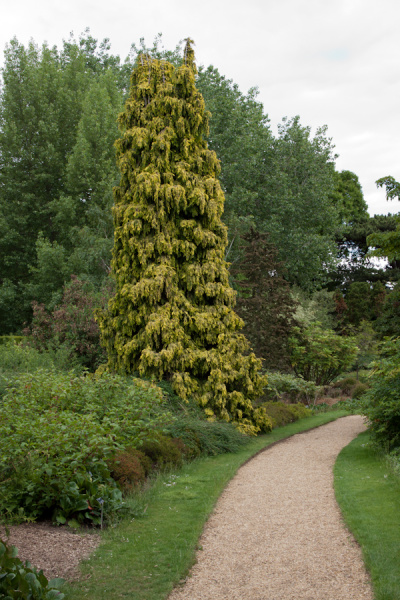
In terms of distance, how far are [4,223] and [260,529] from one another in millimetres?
21999

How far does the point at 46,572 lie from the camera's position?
14.4 feet

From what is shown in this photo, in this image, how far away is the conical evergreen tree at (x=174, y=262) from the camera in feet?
37.0

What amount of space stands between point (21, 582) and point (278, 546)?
2.70 meters

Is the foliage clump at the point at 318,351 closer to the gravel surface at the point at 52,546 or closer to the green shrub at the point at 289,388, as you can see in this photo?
the green shrub at the point at 289,388

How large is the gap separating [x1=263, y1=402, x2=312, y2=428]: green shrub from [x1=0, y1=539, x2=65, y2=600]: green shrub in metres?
10.4

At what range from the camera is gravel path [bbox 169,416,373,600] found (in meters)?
4.32

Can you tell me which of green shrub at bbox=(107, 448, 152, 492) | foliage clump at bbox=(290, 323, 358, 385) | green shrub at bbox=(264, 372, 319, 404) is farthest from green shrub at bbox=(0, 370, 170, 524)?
foliage clump at bbox=(290, 323, 358, 385)

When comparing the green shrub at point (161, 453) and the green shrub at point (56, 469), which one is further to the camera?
the green shrub at point (161, 453)

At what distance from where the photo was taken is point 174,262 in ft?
39.2

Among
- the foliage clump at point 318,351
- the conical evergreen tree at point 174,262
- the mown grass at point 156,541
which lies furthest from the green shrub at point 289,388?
the mown grass at point 156,541

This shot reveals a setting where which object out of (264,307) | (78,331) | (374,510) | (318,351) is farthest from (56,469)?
(318,351)

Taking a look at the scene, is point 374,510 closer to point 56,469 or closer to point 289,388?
point 56,469

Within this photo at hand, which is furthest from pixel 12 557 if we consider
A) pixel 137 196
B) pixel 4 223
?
pixel 4 223

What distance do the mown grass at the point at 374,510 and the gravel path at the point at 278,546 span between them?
0.12 m
